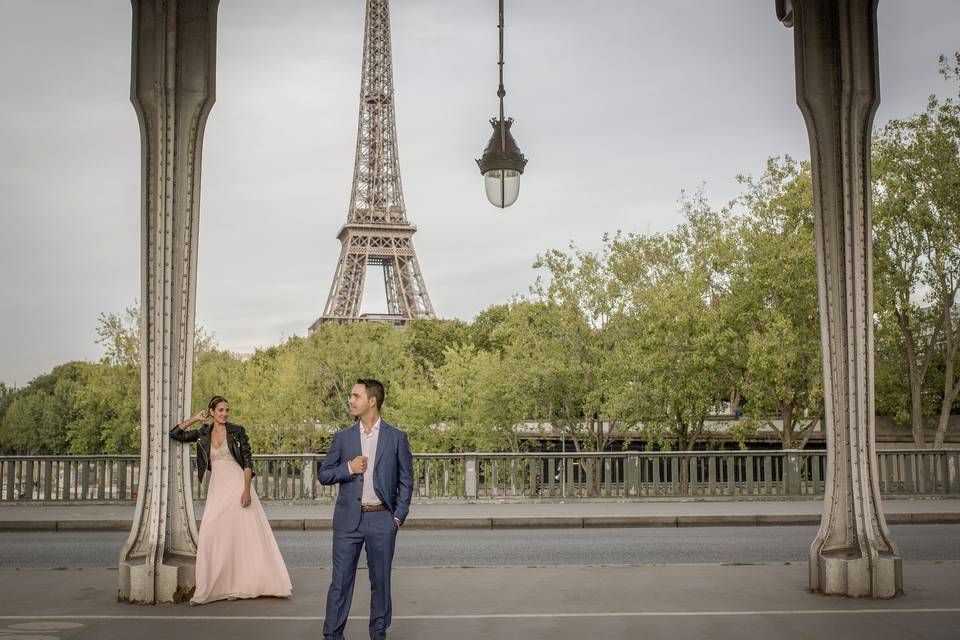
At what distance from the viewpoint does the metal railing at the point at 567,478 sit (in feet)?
58.9

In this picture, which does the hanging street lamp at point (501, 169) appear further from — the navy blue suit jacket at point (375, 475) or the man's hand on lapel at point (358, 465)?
the man's hand on lapel at point (358, 465)

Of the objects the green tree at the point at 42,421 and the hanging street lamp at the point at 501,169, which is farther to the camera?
the green tree at the point at 42,421

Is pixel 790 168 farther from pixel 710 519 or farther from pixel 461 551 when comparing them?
pixel 461 551

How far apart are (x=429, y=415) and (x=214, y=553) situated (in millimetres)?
33302

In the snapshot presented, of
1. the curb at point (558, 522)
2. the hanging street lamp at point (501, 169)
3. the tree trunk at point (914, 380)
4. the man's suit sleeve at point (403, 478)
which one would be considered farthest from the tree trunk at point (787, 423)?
the man's suit sleeve at point (403, 478)

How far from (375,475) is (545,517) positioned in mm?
10027

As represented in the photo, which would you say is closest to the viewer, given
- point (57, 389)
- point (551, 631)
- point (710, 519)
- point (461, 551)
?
point (551, 631)

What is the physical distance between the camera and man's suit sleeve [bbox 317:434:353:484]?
5.93m

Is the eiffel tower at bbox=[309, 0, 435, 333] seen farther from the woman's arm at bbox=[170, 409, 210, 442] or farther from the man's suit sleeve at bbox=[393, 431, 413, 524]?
the man's suit sleeve at bbox=[393, 431, 413, 524]

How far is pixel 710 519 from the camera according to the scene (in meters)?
15.6

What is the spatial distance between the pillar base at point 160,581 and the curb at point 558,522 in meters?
7.58

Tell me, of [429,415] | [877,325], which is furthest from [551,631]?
[429,415]

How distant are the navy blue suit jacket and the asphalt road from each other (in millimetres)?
4811

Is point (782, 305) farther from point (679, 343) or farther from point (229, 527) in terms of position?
point (229, 527)
